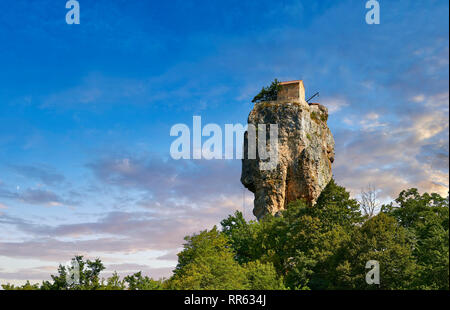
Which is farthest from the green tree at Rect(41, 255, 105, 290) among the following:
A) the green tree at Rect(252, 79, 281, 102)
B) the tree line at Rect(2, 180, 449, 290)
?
the green tree at Rect(252, 79, 281, 102)

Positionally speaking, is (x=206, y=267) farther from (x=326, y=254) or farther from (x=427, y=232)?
(x=427, y=232)

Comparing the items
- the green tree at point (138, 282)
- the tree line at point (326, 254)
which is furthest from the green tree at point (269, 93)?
the green tree at point (138, 282)

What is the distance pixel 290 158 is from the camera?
57562 millimetres

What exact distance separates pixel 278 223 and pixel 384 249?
14.5 metres

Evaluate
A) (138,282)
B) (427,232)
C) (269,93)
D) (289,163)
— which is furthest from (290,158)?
(138,282)

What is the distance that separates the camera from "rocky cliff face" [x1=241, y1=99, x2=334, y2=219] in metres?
56.3

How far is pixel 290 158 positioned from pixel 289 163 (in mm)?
740

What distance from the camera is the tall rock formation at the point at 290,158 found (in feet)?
185

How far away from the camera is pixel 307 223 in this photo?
123ft

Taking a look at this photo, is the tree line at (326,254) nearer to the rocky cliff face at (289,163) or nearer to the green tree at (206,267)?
the green tree at (206,267)

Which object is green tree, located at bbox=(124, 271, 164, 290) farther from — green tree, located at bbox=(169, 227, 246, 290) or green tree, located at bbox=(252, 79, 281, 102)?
green tree, located at bbox=(252, 79, 281, 102)

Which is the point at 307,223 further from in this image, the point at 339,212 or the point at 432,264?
the point at 432,264

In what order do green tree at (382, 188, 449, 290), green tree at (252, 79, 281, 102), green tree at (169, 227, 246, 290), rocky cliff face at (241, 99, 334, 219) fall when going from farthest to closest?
green tree at (252, 79, 281, 102)
rocky cliff face at (241, 99, 334, 219)
green tree at (169, 227, 246, 290)
green tree at (382, 188, 449, 290)
